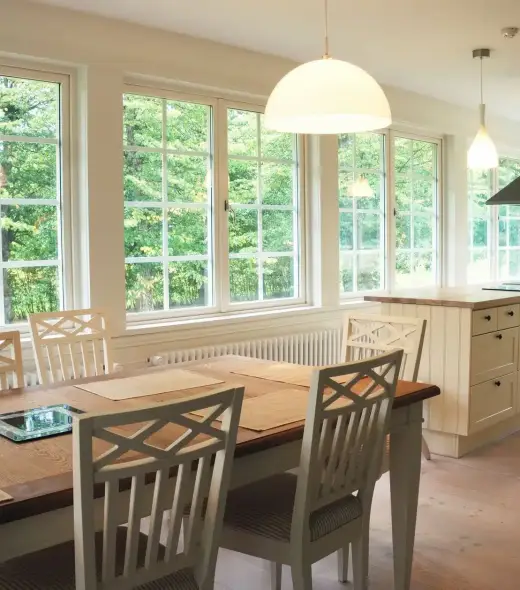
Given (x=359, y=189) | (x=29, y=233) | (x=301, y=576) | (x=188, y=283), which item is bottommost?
(x=301, y=576)

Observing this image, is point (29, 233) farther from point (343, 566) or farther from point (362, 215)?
point (362, 215)

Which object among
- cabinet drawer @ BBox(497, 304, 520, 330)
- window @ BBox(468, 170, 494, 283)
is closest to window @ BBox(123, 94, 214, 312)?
cabinet drawer @ BBox(497, 304, 520, 330)

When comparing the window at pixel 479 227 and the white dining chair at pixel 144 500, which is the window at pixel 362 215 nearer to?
the window at pixel 479 227

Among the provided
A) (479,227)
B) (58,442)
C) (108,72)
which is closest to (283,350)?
(108,72)

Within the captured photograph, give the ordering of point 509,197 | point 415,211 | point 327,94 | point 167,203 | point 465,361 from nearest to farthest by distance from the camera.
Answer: point 327,94 → point 465,361 → point 167,203 → point 509,197 → point 415,211

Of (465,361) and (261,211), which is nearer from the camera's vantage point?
(465,361)

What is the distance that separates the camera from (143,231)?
4.03m

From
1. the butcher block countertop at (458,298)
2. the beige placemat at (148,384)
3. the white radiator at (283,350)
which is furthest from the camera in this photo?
the white radiator at (283,350)

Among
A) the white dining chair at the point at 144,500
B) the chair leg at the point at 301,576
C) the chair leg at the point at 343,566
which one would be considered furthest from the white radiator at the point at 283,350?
the white dining chair at the point at 144,500

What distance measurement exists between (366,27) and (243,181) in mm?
1189

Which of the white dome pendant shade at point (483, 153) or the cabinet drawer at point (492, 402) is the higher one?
the white dome pendant shade at point (483, 153)

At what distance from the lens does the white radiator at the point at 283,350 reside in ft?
13.1

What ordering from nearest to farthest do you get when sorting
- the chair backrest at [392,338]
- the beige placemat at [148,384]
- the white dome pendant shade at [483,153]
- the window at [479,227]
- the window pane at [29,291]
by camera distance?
1. the beige placemat at [148,384]
2. the chair backrest at [392,338]
3. the window pane at [29,291]
4. the white dome pendant shade at [483,153]
5. the window at [479,227]

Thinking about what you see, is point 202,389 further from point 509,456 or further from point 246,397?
point 509,456
